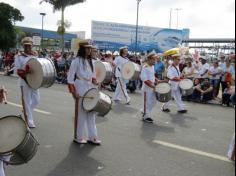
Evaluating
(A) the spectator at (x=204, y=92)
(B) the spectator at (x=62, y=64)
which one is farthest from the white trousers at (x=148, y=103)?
(B) the spectator at (x=62, y=64)

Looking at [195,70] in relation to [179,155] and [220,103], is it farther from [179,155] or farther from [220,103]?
[179,155]

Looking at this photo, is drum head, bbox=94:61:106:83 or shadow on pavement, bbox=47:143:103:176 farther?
drum head, bbox=94:61:106:83

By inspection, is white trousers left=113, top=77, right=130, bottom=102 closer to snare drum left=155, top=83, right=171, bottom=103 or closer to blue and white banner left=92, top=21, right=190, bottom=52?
snare drum left=155, top=83, right=171, bottom=103

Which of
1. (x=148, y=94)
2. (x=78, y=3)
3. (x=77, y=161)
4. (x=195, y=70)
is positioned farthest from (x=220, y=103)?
(x=78, y=3)

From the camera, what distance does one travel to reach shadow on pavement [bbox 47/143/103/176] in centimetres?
548

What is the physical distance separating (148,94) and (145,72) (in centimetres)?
58

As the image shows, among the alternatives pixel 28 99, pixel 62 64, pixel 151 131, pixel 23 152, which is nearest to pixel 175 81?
pixel 151 131

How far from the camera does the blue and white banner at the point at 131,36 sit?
37938 millimetres

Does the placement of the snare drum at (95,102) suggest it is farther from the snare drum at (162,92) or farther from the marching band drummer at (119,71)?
the marching band drummer at (119,71)

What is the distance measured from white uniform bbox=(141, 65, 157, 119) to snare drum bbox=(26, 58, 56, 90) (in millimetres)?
2323

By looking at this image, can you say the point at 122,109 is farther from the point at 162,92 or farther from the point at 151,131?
the point at 151,131

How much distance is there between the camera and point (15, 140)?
14.0 feet

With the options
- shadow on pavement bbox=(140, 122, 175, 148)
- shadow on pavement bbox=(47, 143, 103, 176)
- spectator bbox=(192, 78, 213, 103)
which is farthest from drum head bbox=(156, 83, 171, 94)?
spectator bbox=(192, 78, 213, 103)

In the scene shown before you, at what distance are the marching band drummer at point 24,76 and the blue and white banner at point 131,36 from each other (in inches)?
1156
